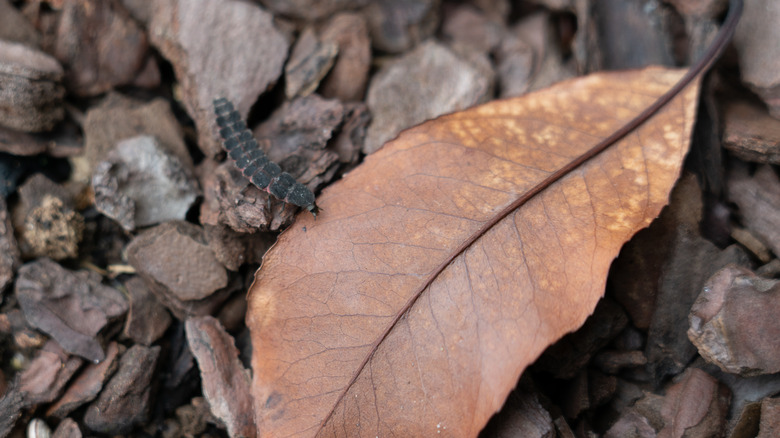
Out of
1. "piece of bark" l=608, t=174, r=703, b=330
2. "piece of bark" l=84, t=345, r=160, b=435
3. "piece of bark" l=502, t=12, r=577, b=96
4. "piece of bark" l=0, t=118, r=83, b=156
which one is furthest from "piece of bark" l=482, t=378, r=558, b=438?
"piece of bark" l=0, t=118, r=83, b=156

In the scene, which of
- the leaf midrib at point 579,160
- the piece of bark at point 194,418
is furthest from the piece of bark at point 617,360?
the piece of bark at point 194,418

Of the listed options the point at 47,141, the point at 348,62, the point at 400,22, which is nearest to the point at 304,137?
the point at 348,62

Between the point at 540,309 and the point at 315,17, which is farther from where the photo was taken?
the point at 315,17

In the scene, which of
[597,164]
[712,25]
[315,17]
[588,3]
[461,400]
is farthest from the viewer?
[315,17]

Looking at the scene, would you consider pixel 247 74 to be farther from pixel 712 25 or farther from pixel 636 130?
pixel 712 25

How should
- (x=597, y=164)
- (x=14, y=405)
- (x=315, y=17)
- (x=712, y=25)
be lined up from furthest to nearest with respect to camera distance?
(x=315, y=17), (x=712, y=25), (x=14, y=405), (x=597, y=164)

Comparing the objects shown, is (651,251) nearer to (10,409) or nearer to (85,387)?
Result: (85,387)

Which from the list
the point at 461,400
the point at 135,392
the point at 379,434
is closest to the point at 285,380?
the point at 379,434

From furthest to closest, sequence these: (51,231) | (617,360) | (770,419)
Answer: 1. (51,231)
2. (617,360)
3. (770,419)
